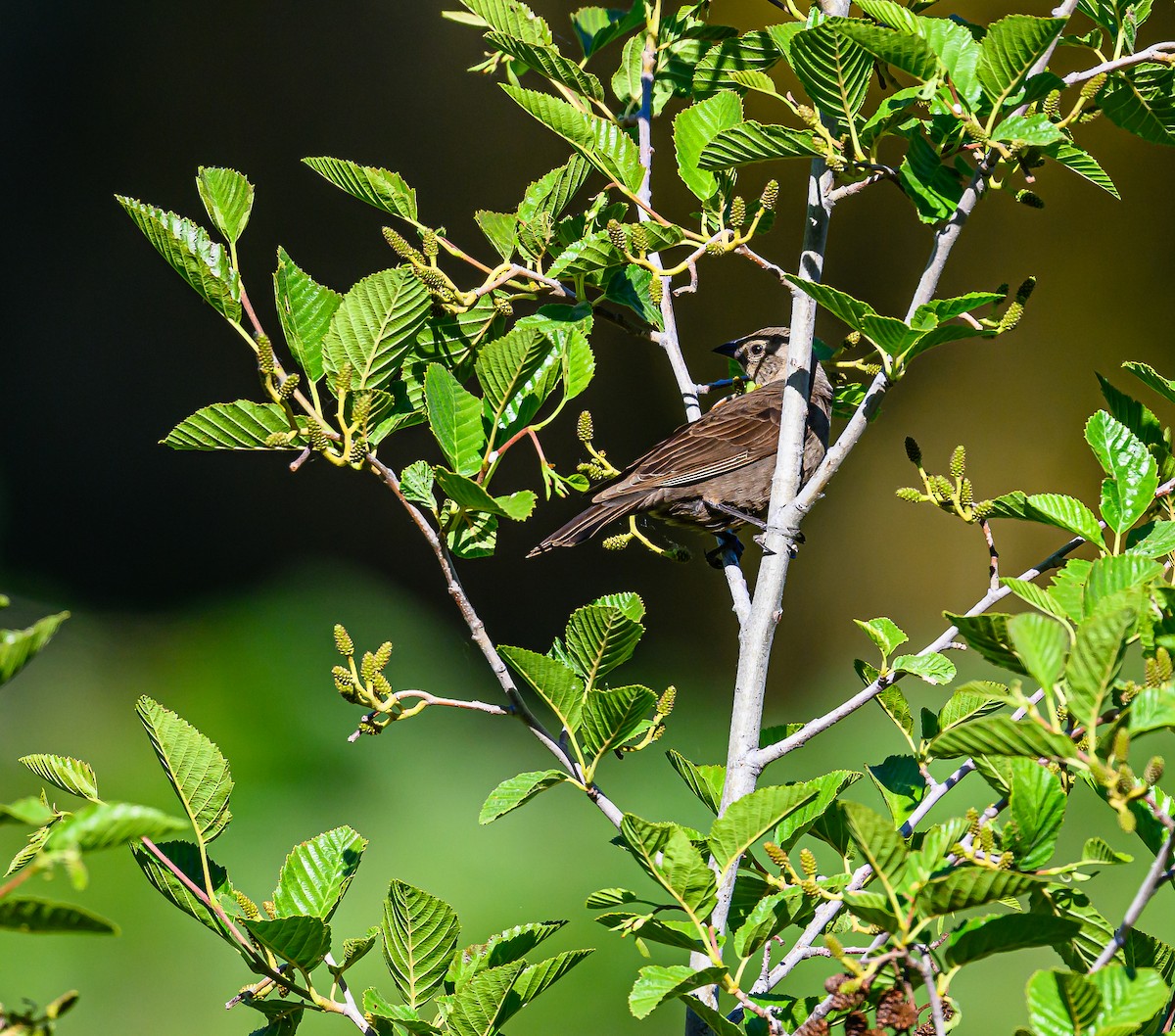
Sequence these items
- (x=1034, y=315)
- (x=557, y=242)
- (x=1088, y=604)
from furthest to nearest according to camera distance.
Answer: (x=1034, y=315) → (x=557, y=242) → (x=1088, y=604)

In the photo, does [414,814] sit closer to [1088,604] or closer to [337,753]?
[337,753]

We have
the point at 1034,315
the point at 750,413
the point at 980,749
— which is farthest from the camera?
the point at 1034,315

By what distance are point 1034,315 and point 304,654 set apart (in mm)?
3512

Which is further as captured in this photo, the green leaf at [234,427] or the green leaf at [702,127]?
the green leaf at [702,127]

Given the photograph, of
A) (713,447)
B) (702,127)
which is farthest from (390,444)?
(702,127)

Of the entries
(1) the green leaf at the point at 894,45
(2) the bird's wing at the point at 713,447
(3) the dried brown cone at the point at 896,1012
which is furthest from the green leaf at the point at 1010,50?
(2) the bird's wing at the point at 713,447

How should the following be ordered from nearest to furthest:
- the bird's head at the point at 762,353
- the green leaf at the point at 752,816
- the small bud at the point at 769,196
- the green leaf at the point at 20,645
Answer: the green leaf at the point at 20,645
the green leaf at the point at 752,816
the small bud at the point at 769,196
the bird's head at the point at 762,353

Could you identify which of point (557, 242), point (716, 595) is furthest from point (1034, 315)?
point (557, 242)

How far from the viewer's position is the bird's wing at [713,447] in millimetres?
3006

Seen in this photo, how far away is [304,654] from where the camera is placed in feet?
16.8

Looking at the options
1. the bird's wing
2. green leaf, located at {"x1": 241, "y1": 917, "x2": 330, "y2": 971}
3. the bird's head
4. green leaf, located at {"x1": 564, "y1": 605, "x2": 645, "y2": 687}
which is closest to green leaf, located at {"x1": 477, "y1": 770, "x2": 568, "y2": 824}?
green leaf, located at {"x1": 564, "y1": 605, "x2": 645, "y2": 687}

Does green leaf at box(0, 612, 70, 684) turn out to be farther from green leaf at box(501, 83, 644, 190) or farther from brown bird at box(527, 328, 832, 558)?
brown bird at box(527, 328, 832, 558)

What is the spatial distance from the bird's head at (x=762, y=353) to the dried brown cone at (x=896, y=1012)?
2.62m

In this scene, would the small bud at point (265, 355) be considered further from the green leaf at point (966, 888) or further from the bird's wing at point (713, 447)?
the bird's wing at point (713, 447)
